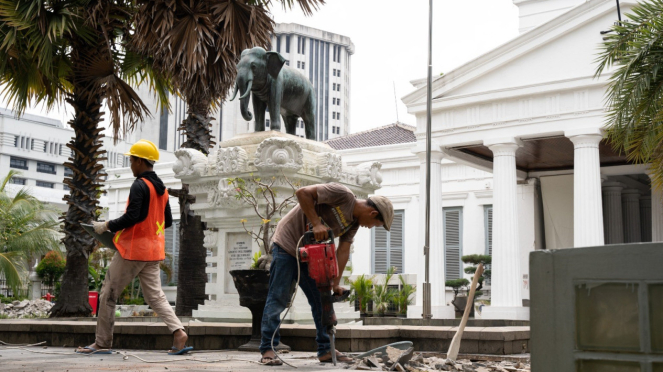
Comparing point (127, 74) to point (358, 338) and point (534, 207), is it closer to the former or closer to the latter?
point (358, 338)

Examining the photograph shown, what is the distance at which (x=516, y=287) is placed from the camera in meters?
24.0

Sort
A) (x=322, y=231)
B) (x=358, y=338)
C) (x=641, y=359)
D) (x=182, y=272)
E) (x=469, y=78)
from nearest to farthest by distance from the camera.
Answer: (x=641, y=359)
(x=322, y=231)
(x=358, y=338)
(x=182, y=272)
(x=469, y=78)

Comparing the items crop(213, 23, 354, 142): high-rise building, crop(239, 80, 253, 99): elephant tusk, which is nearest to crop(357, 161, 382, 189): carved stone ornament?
crop(239, 80, 253, 99): elephant tusk

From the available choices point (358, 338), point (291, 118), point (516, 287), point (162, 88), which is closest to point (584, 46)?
point (516, 287)

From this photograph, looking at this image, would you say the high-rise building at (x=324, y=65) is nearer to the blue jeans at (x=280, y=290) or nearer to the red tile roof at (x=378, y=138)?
the red tile roof at (x=378, y=138)

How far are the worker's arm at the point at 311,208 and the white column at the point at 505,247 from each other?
18932 mm

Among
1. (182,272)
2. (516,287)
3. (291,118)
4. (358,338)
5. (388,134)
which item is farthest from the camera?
(388,134)

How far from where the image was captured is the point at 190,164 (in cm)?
1076

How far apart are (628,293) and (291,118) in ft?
30.7

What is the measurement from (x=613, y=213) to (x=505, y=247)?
872cm

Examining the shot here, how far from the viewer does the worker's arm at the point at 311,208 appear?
5.50 metres

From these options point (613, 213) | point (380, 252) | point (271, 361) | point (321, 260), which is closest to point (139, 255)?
point (271, 361)

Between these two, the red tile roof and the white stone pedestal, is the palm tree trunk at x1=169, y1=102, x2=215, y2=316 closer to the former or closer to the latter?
the white stone pedestal

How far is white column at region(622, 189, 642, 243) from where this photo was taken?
31406 mm
